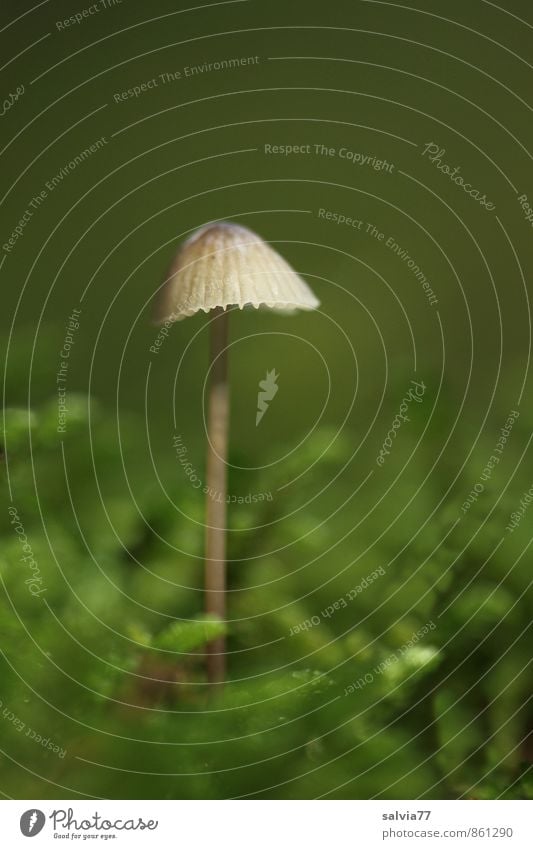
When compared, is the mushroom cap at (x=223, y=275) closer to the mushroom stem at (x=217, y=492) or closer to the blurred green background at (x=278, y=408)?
the mushroom stem at (x=217, y=492)

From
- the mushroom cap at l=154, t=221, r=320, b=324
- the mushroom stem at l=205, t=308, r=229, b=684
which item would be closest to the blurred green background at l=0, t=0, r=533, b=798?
the mushroom stem at l=205, t=308, r=229, b=684

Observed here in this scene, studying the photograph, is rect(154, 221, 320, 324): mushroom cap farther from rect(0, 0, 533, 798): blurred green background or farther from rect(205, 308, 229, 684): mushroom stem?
rect(0, 0, 533, 798): blurred green background

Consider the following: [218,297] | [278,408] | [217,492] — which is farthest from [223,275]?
[278,408]

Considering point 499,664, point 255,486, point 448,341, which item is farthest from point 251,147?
point 499,664

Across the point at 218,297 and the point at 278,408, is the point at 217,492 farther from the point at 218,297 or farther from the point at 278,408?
the point at 278,408
